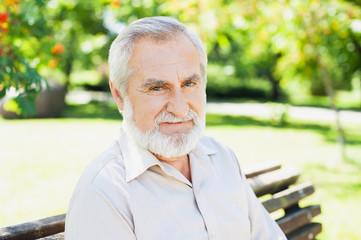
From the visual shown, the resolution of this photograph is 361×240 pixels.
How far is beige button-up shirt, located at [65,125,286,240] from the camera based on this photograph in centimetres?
157

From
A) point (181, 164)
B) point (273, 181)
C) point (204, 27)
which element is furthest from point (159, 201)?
point (204, 27)

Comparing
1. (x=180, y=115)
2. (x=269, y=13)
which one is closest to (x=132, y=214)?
(x=180, y=115)

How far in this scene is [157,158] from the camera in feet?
6.19

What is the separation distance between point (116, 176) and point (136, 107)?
35 centimetres

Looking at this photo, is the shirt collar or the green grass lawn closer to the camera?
the shirt collar

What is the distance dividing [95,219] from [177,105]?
0.62 meters

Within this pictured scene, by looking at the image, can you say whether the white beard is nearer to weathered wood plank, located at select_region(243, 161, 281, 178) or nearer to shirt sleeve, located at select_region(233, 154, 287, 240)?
shirt sleeve, located at select_region(233, 154, 287, 240)

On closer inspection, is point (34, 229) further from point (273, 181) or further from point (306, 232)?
point (306, 232)

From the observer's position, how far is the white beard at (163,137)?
1797mm

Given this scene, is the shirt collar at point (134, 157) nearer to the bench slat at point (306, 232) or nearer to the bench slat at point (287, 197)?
the bench slat at point (287, 197)

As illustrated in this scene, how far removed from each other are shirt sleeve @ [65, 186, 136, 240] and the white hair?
1.75 ft

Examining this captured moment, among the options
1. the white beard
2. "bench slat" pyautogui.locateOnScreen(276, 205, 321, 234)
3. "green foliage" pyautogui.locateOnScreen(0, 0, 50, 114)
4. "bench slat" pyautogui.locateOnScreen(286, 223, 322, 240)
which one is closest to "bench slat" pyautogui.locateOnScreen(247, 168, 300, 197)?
"bench slat" pyautogui.locateOnScreen(276, 205, 321, 234)

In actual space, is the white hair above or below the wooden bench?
above

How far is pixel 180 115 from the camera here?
180 centimetres
